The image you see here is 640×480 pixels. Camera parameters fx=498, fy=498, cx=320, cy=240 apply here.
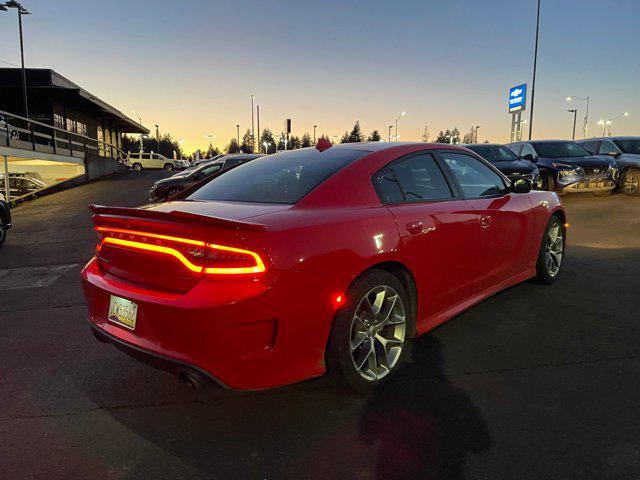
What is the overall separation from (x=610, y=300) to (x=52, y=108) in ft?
122

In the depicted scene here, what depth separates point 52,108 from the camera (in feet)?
112

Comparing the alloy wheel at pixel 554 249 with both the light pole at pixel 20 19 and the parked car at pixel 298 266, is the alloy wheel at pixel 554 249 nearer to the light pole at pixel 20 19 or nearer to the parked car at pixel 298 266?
the parked car at pixel 298 266

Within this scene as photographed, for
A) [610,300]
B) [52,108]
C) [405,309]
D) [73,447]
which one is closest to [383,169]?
[405,309]

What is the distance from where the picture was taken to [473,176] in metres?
4.48

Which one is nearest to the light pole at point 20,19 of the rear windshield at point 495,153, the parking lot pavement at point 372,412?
the rear windshield at point 495,153

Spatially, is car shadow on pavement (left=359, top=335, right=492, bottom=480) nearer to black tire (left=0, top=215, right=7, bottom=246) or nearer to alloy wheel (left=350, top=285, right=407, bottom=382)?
alloy wheel (left=350, top=285, right=407, bottom=382)

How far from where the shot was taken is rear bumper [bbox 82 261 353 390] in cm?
251

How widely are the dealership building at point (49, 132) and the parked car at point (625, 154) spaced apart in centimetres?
1886

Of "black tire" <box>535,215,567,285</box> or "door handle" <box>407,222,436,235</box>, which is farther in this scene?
"black tire" <box>535,215,567,285</box>

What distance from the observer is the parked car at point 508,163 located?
1288cm

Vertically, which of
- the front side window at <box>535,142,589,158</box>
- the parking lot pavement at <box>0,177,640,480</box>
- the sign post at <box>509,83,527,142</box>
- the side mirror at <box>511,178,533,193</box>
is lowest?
the parking lot pavement at <box>0,177,640,480</box>

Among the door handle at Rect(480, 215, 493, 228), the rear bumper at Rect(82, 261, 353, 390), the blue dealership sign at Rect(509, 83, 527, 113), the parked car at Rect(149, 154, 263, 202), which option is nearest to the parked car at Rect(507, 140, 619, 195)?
the parked car at Rect(149, 154, 263, 202)

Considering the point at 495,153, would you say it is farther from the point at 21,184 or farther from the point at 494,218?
the point at 21,184

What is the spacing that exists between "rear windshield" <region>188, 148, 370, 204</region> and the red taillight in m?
0.67
